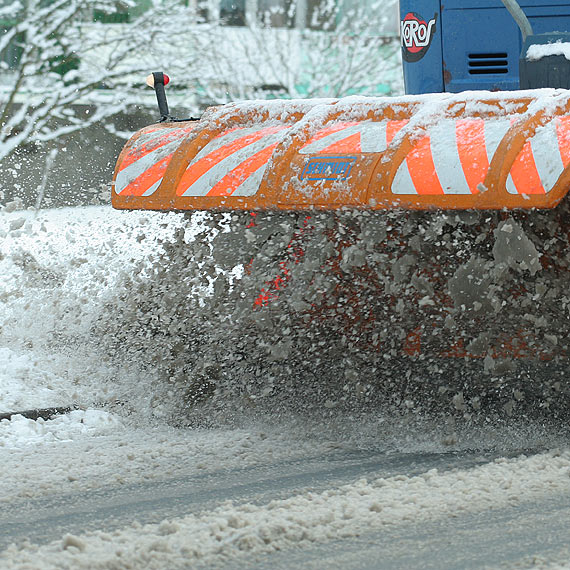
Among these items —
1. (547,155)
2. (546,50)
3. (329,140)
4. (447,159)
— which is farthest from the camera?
(546,50)

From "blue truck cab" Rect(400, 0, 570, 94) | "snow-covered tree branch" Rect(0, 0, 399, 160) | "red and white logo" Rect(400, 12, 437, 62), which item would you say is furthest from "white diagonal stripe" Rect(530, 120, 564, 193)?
"snow-covered tree branch" Rect(0, 0, 399, 160)

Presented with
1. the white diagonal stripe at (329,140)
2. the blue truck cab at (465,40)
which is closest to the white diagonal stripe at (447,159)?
the white diagonal stripe at (329,140)

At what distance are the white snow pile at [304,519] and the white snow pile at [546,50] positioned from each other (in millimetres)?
1377

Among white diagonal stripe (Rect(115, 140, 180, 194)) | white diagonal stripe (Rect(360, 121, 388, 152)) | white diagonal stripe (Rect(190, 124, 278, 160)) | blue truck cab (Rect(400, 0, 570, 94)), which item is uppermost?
blue truck cab (Rect(400, 0, 570, 94))

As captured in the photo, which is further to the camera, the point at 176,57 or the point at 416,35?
the point at 176,57

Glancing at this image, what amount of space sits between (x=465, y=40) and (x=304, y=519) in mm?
2367

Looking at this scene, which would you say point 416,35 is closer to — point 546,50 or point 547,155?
point 546,50

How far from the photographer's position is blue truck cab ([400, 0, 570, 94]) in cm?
360

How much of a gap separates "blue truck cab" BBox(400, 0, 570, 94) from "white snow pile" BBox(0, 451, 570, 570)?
1.79 meters

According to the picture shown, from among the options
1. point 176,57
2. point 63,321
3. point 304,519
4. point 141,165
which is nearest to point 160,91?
point 141,165

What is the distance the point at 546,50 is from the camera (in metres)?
3.09

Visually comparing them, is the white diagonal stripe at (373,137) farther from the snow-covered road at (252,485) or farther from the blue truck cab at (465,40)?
A: the blue truck cab at (465,40)

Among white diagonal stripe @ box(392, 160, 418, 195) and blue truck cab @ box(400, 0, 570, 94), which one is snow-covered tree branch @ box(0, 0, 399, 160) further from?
white diagonal stripe @ box(392, 160, 418, 195)

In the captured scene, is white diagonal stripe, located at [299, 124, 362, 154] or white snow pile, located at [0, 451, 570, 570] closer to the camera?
white snow pile, located at [0, 451, 570, 570]
